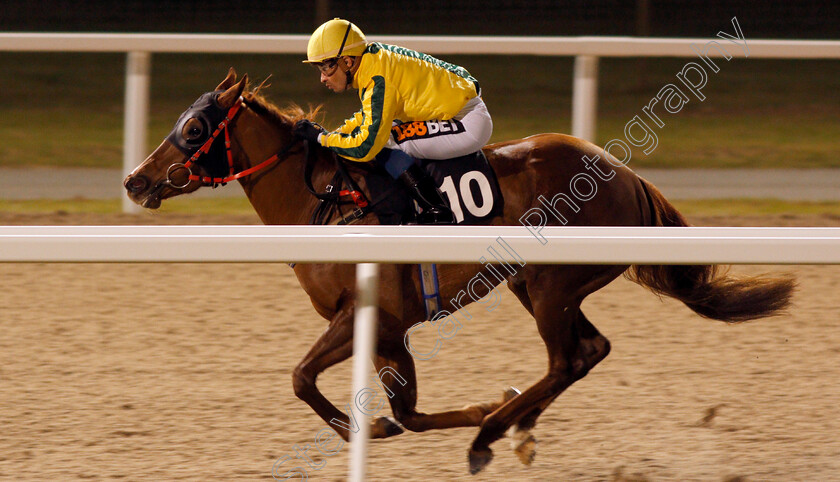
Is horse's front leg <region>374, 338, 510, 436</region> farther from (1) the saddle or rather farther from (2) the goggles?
(2) the goggles

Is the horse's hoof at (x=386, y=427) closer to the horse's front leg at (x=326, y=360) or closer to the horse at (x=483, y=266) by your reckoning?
the horse at (x=483, y=266)

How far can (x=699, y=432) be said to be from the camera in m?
3.85

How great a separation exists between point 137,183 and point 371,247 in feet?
5.38

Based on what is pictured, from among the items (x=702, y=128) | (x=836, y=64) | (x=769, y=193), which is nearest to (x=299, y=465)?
(x=769, y=193)

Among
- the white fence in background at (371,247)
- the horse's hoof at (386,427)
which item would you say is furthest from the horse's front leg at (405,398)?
the white fence in background at (371,247)

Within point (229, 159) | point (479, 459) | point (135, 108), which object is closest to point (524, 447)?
point (479, 459)

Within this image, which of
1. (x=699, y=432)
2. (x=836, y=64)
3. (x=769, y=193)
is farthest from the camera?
(x=836, y=64)

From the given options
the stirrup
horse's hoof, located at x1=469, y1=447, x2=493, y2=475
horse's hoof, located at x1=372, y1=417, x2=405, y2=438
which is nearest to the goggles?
the stirrup

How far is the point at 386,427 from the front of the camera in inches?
141

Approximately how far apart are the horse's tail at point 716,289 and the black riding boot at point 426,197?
2.27ft

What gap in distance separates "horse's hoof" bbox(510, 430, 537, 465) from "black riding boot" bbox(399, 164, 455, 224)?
2.41 feet

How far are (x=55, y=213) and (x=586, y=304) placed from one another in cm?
387

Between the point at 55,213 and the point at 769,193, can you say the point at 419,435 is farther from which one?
the point at 769,193

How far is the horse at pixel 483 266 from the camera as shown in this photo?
358cm
